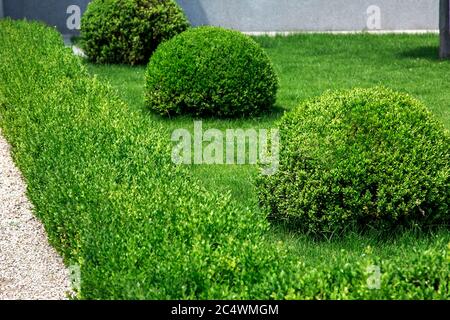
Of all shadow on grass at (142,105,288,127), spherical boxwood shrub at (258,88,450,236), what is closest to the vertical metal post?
shadow on grass at (142,105,288,127)

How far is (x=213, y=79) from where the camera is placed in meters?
9.80

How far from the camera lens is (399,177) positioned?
5.91 metres

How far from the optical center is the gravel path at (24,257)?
568cm

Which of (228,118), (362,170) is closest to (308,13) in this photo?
(228,118)

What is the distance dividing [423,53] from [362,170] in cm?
944

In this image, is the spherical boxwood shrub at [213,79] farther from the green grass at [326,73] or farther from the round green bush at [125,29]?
the round green bush at [125,29]

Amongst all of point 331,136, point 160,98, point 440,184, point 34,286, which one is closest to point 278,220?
point 331,136

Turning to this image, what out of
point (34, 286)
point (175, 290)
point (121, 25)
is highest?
point (121, 25)

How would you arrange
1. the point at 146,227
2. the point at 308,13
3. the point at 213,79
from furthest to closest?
the point at 308,13, the point at 213,79, the point at 146,227

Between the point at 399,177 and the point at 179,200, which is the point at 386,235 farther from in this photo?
the point at 179,200

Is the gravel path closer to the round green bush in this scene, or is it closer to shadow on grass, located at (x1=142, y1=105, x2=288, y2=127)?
shadow on grass, located at (x1=142, y1=105, x2=288, y2=127)

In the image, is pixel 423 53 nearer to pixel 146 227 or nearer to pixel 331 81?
pixel 331 81

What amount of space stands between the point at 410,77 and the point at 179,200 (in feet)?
26.4

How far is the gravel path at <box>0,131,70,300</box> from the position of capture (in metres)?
5.68
